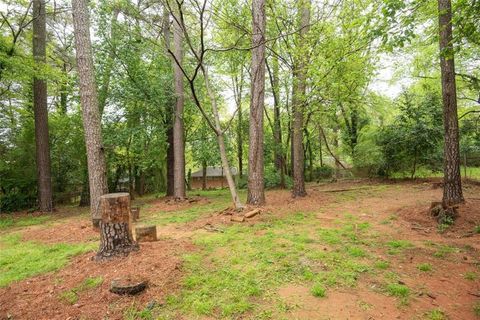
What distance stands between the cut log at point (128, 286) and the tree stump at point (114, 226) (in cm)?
80

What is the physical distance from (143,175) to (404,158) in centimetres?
1465

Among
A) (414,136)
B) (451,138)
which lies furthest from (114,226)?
(414,136)

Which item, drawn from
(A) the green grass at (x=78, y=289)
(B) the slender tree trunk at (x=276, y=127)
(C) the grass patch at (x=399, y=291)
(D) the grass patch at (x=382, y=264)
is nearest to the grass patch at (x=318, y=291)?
(C) the grass patch at (x=399, y=291)

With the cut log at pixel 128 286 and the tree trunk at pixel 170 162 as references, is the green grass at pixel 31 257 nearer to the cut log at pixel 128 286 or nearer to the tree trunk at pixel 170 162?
the cut log at pixel 128 286

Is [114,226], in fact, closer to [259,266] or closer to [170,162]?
[259,266]

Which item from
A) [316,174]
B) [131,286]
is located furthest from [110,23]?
[316,174]

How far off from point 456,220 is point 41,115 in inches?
497

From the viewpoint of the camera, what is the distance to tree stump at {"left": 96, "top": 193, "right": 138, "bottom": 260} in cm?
364

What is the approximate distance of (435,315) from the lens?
2.51 m

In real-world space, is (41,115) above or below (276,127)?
above

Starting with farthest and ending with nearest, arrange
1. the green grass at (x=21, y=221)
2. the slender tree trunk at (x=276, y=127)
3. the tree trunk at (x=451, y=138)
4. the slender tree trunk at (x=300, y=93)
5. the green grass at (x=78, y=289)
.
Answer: the slender tree trunk at (x=276, y=127) → the slender tree trunk at (x=300, y=93) → the green grass at (x=21, y=221) → the tree trunk at (x=451, y=138) → the green grass at (x=78, y=289)

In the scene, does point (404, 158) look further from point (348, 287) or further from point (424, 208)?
point (348, 287)

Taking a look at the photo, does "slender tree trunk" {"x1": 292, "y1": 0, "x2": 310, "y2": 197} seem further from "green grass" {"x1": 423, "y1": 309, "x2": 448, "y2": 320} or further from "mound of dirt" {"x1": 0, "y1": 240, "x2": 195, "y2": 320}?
"green grass" {"x1": 423, "y1": 309, "x2": 448, "y2": 320}

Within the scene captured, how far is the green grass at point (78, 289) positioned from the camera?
2.90 m
